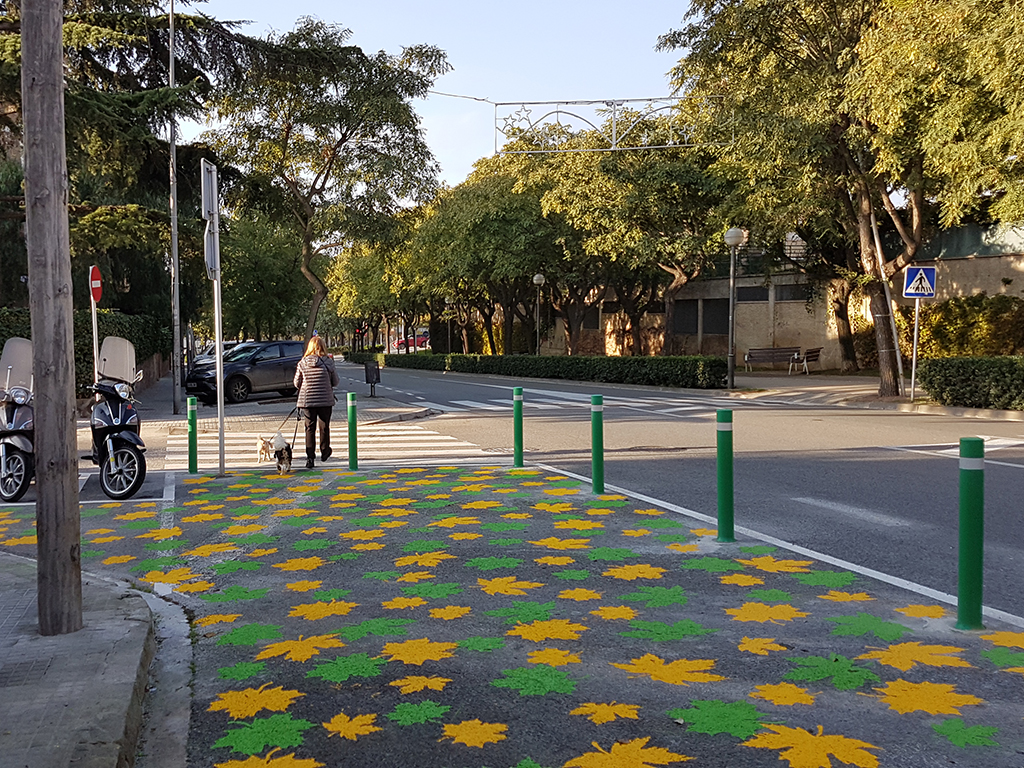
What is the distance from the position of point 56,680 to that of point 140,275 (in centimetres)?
3368

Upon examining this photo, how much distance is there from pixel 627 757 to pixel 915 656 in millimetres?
1771

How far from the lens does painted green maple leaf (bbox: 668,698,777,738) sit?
361 cm

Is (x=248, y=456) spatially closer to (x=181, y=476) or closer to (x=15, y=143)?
(x=181, y=476)

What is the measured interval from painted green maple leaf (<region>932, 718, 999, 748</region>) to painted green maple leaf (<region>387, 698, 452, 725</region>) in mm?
1893

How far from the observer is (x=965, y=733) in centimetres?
354

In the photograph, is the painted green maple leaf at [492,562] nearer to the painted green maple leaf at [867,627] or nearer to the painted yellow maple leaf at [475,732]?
the painted green maple leaf at [867,627]

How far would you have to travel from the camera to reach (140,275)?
35.1m

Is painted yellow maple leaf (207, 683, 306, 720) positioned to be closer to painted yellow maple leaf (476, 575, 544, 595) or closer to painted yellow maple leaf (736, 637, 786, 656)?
painted yellow maple leaf (476, 575, 544, 595)

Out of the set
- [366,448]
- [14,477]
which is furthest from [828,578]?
[366,448]

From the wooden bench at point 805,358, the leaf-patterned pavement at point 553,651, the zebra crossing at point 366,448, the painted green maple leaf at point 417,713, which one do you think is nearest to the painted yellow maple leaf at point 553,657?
the leaf-patterned pavement at point 553,651

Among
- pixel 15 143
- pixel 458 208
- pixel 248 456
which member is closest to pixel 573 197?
pixel 458 208

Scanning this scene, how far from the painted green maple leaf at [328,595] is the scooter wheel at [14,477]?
5203mm

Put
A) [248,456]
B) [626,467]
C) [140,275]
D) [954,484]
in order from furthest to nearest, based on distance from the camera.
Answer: [140,275], [248,456], [626,467], [954,484]

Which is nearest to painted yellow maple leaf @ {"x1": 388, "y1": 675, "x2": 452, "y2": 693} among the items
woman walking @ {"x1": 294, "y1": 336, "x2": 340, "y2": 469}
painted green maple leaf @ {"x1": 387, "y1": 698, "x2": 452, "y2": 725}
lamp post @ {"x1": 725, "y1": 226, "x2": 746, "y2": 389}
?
painted green maple leaf @ {"x1": 387, "y1": 698, "x2": 452, "y2": 725}
